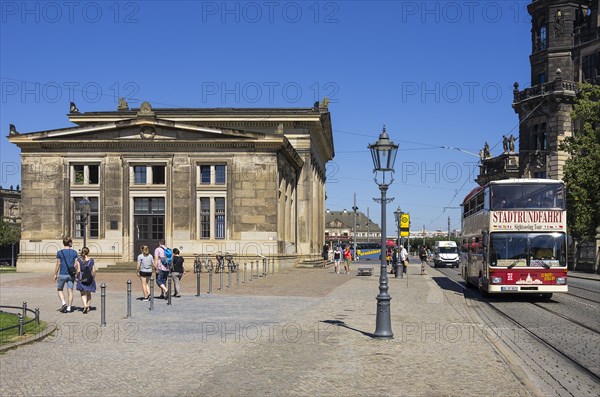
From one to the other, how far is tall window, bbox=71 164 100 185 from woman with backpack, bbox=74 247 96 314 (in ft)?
95.9

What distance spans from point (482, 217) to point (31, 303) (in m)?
15.9

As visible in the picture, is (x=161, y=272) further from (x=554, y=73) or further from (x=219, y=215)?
(x=554, y=73)

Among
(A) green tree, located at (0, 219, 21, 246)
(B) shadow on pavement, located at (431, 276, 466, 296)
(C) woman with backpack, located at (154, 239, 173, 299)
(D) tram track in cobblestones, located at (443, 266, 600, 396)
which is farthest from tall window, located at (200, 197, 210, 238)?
(A) green tree, located at (0, 219, 21, 246)

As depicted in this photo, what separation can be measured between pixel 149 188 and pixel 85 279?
2852cm

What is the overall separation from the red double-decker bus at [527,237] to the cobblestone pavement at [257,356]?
4195 millimetres

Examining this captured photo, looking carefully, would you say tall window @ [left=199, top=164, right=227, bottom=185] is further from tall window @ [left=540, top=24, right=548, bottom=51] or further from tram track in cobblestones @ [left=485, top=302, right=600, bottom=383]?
tall window @ [left=540, top=24, right=548, bottom=51]

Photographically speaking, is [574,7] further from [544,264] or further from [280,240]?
[544,264]

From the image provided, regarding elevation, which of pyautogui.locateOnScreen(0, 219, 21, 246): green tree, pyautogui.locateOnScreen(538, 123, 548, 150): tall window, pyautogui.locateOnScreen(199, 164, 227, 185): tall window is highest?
pyautogui.locateOnScreen(538, 123, 548, 150): tall window

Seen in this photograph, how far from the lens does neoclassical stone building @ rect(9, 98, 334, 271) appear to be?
46.7 m

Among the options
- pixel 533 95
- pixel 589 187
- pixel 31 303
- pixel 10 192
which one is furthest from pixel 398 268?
pixel 10 192

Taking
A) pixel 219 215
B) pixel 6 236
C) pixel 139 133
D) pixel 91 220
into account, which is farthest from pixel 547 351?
pixel 6 236

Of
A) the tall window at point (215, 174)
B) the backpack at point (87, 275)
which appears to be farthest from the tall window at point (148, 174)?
the backpack at point (87, 275)

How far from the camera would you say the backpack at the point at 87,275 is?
1908 cm

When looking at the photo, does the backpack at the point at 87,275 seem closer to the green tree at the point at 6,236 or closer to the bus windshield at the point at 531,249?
the bus windshield at the point at 531,249
